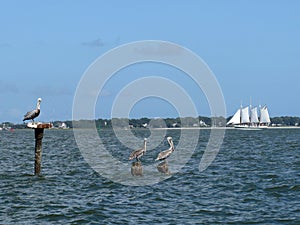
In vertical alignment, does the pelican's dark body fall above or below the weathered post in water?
above

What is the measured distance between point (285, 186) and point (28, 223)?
1351 cm

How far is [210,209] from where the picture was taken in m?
22.4

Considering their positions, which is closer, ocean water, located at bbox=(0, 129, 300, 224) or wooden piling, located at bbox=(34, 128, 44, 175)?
ocean water, located at bbox=(0, 129, 300, 224)

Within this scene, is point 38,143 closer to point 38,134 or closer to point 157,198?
point 38,134

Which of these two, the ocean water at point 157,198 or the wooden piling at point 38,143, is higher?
the wooden piling at point 38,143

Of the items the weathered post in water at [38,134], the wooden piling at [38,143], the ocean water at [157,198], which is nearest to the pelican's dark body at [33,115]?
the weathered post in water at [38,134]

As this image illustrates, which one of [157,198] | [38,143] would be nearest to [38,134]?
[38,143]

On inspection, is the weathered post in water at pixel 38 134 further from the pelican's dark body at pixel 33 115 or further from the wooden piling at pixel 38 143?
the pelican's dark body at pixel 33 115

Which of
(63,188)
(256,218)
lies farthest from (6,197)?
(256,218)

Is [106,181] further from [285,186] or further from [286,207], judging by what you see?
[286,207]

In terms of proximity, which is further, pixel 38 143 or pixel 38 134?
pixel 38 143

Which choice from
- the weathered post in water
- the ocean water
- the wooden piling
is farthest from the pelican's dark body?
the ocean water

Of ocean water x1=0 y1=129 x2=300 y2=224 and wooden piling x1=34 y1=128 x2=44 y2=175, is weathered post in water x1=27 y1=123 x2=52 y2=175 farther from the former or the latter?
ocean water x1=0 y1=129 x2=300 y2=224

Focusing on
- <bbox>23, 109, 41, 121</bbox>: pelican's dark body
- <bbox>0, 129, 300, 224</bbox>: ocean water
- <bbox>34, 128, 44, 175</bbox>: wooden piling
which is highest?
<bbox>23, 109, 41, 121</bbox>: pelican's dark body
